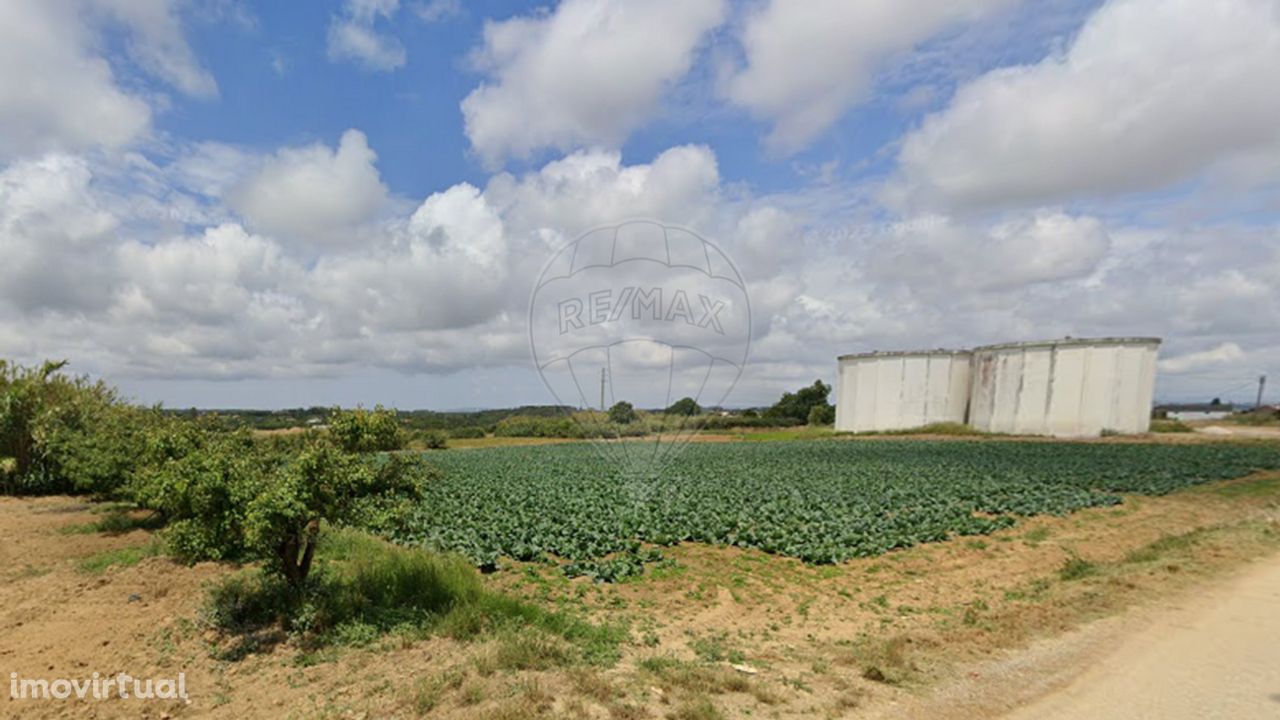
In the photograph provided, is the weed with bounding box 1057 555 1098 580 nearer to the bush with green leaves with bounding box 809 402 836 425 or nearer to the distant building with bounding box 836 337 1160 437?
the distant building with bounding box 836 337 1160 437

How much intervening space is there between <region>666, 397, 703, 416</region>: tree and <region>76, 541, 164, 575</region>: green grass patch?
11.7 metres

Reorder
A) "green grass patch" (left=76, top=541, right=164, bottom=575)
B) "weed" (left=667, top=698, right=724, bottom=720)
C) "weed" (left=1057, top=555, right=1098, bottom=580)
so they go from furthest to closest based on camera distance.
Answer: "weed" (left=1057, top=555, right=1098, bottom=580) < "green grass patch" (left=76, top=541, right=164, bottom=575) < "weed" (left=667, top=698, right=724, bottom=720)

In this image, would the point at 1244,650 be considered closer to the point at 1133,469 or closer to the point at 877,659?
the point at 877,659

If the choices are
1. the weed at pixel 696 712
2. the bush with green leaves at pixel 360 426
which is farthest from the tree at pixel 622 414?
the weed at pixel 696 712

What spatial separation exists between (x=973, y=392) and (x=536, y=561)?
194 ft

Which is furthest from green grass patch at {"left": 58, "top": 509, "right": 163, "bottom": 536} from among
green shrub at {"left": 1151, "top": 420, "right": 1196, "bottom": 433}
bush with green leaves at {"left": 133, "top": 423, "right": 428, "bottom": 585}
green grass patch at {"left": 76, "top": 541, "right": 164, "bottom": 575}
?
green shrub at {"left": 1151, "top": 420, "right": 1196, "bottom": 433}

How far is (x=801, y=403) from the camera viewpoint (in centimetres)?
9375

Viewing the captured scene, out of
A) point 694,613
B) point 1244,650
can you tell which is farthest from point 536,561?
point 1244,650

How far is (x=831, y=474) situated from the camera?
27.1 m

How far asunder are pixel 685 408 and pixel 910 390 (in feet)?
179

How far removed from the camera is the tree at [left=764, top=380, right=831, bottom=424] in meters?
91.6

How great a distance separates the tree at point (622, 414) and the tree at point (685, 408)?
1367mm

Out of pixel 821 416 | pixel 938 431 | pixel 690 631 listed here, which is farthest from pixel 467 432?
pixel 690 631

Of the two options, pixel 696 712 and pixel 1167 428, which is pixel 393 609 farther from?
pixel 1167 428
